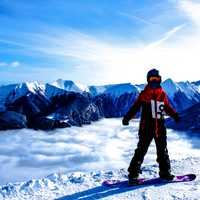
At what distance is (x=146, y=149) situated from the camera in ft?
35.5

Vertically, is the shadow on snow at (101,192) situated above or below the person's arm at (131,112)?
below

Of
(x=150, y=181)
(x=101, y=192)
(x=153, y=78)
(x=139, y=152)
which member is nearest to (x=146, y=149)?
(x=139, y=152)

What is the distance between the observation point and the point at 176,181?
10.6 m

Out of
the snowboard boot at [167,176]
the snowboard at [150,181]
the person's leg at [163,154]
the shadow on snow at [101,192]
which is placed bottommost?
the shadow on snow at [101,192]

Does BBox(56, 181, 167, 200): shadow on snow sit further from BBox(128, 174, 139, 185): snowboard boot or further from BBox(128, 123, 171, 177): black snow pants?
BBox(128, 123, 171, 177): black snow pants

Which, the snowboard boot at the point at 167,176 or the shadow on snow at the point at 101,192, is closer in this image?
the shadow on snow at the point at 101,192

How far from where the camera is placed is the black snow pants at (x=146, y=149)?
1070cm

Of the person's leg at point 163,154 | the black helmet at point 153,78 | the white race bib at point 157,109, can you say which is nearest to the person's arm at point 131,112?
the white race bib at point 157,109

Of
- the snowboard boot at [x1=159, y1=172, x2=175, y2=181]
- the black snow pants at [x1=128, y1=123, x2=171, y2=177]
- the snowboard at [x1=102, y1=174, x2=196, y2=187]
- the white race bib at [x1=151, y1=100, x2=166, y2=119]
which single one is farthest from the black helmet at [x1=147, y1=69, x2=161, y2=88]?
the snowboard at [x1=102, y1=174, x2=196, y2=187]

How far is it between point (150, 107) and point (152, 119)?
1.05 ft

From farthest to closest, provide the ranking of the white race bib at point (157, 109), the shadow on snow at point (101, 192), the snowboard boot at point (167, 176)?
the snowboard boot at point (167, 176) → the white race bib at point (157, 109) → the shadow on snow at point (101, 192)

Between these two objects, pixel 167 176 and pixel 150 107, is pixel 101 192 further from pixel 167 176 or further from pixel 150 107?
pixel 150 107

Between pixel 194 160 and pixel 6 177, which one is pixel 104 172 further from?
pixel 6 177

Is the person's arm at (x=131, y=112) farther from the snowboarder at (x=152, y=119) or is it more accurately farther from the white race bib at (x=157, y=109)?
the white race bib at (x=157, y=109)
